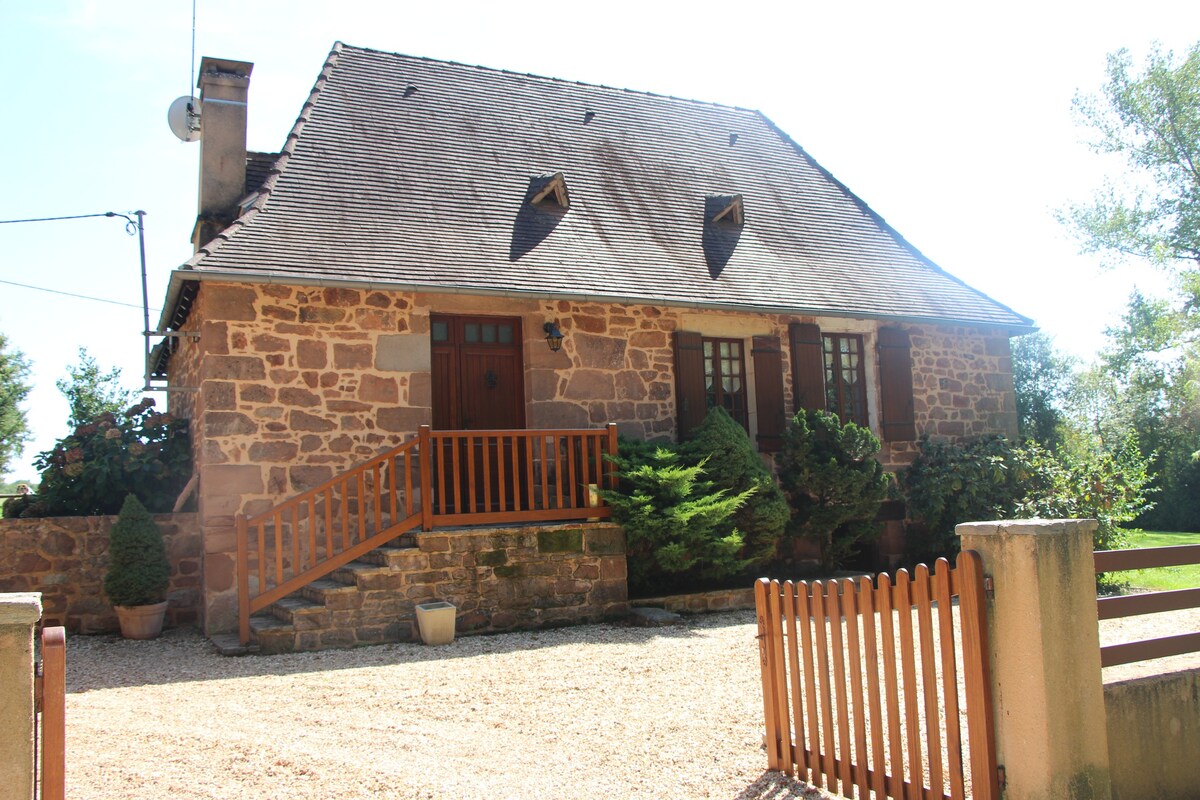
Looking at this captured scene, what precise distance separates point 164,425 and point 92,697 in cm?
429

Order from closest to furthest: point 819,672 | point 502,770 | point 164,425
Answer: point 819,672 < point 502,770 < point 164,425

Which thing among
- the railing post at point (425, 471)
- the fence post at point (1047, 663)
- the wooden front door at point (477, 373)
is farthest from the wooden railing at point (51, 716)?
the wooden front door at point (477, 373)

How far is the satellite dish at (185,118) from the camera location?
35.2ft

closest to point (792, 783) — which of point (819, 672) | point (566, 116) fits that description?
point (819, 672)

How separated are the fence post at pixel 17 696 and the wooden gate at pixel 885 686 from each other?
2.72m

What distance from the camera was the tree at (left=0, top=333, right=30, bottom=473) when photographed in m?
29.0

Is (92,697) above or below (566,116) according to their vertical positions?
below

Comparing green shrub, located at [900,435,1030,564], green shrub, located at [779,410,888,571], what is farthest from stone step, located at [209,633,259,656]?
green shrub, located at [900,435,1030,564]

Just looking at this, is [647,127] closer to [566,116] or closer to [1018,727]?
[566,116]

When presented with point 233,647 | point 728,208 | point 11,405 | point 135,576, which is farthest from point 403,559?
point 11,405

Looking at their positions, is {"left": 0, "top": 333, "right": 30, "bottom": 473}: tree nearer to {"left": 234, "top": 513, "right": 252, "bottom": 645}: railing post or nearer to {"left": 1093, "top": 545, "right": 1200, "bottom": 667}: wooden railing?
{"left": 234, "top": 513, "right": 252, "bottom": 645}: railing post

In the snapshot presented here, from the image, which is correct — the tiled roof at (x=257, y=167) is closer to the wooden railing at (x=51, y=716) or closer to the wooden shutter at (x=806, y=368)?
the wooden shutter at (x=806, y=368)

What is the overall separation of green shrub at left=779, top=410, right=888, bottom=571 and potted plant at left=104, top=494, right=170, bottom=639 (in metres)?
6.63

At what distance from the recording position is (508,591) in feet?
26.8
